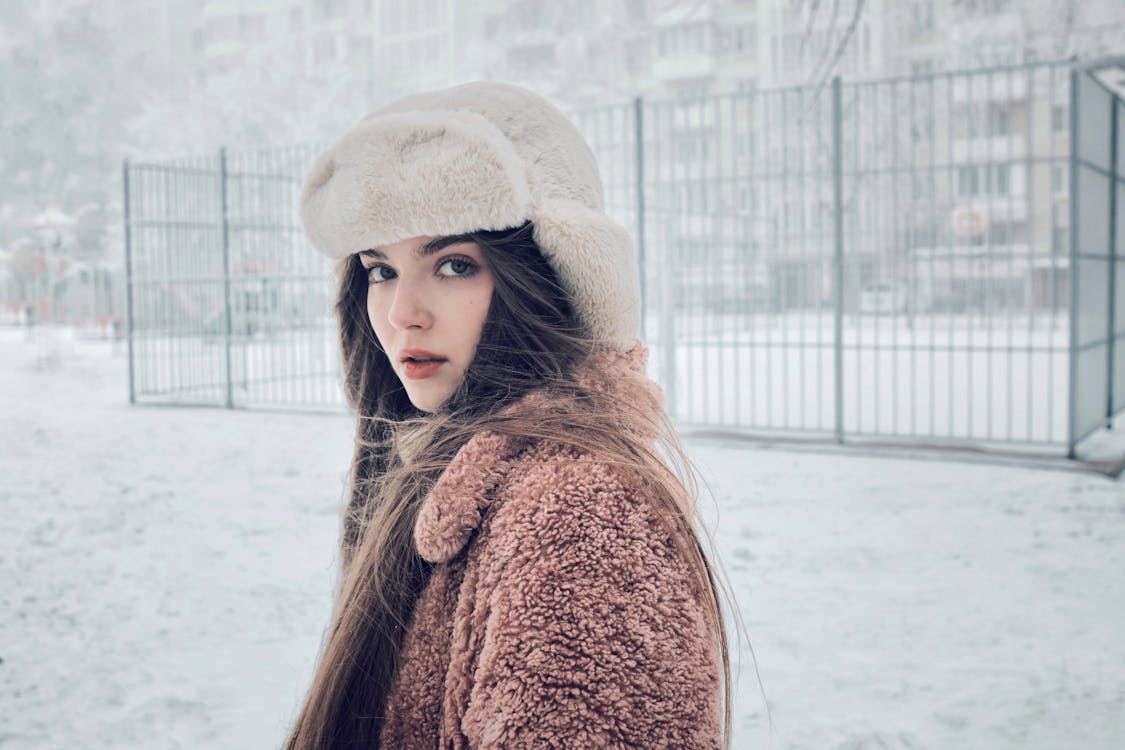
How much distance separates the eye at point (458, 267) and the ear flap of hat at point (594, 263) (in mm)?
87

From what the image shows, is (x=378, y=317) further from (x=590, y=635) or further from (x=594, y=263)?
(x=590, y=635)

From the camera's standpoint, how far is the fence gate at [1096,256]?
6844mm

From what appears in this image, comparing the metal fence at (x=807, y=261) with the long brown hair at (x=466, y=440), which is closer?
the long brown hair at (x=466, y=440)

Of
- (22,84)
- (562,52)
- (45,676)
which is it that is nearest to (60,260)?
(22,84)

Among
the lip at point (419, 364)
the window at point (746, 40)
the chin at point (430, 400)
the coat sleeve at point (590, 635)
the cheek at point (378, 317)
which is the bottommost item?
the coat sleeve at point (590, 635)

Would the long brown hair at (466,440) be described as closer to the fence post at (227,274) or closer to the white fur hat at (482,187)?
the white fur hat at (482,187)

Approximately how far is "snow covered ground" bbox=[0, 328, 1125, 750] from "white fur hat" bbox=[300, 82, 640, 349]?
2.85 feet

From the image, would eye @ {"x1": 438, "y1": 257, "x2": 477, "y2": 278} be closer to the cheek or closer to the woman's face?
the woman's face

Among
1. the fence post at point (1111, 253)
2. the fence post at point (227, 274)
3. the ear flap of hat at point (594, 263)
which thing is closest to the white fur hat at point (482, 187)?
the ear flap of hat at point (594, 263)

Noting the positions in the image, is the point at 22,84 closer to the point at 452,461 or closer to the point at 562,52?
the point at 562,52

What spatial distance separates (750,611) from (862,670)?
2.40ft

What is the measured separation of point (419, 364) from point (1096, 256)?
7630 millimetres

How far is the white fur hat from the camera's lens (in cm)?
120

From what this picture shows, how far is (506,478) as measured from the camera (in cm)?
108
